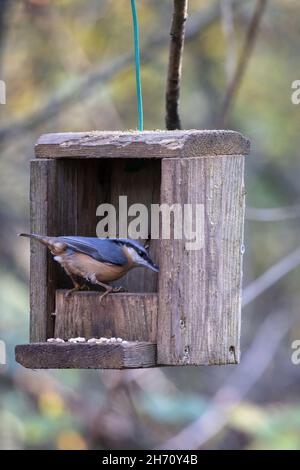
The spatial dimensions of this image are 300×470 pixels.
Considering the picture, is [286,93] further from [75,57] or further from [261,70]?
[75,57]

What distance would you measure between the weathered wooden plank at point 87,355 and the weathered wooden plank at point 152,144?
68cm

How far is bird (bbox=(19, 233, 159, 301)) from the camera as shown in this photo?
3.69 m

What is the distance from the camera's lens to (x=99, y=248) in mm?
3740

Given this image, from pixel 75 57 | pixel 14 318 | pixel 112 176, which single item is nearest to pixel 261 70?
pixel 75 57

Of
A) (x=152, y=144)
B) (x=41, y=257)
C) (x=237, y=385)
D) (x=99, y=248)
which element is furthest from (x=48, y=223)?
(x=237, y=385)

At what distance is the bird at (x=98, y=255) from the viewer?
369cm

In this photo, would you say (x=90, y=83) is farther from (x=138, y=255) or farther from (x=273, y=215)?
(x=138, y=255)

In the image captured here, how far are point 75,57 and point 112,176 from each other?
5.56m

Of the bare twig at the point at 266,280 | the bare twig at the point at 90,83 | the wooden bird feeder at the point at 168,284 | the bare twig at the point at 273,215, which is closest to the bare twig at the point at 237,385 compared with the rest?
the bare twig at the point at 266,280

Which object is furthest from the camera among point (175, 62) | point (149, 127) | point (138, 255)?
point (149, 127)

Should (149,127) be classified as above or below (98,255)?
above

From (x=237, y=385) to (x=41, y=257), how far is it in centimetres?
579

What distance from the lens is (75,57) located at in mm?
9547

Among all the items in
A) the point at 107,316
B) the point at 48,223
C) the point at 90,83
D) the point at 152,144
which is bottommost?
the point at 107,316
